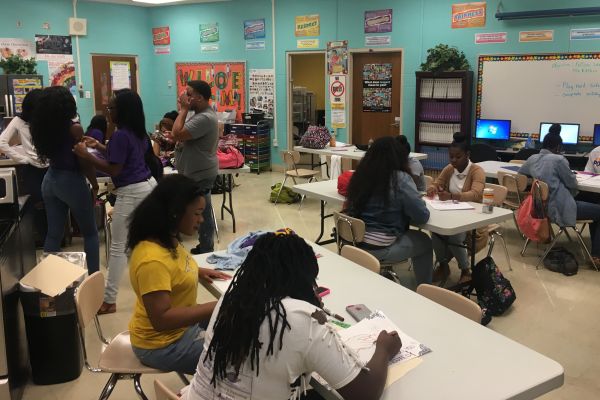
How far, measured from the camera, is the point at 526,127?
285 inches

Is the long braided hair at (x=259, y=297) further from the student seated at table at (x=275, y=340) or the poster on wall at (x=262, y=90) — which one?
the poster on wall at (x=262, y=90)

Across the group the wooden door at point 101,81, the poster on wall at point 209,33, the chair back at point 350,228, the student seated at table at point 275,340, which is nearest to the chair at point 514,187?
the chair back at point 350,228

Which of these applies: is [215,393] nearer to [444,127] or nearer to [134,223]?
[134,223]

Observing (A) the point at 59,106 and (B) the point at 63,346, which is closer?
(B) the point at 63,346

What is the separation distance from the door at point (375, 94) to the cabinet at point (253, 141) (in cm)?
163

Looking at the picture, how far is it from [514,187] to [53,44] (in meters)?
8.15

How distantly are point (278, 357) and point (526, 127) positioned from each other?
6.67 meters

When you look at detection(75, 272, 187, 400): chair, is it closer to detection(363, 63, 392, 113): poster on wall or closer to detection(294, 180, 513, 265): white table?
detection(294, 180, 513, 265): white table

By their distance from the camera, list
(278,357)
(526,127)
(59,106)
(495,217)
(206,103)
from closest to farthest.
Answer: (278,357)
(59,106)
(495,217)
(206,103)
(526,127)

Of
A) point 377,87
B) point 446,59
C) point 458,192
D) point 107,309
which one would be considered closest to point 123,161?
point 107,309

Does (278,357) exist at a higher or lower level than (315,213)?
higher

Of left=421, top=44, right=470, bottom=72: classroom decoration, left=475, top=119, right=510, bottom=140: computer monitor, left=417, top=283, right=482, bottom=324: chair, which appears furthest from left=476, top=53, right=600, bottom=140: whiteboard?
left=417, top=283, right=482, bottom=324: chair

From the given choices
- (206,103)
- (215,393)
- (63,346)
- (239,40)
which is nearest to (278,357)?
(215,393)

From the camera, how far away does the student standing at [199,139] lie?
13.8ft
